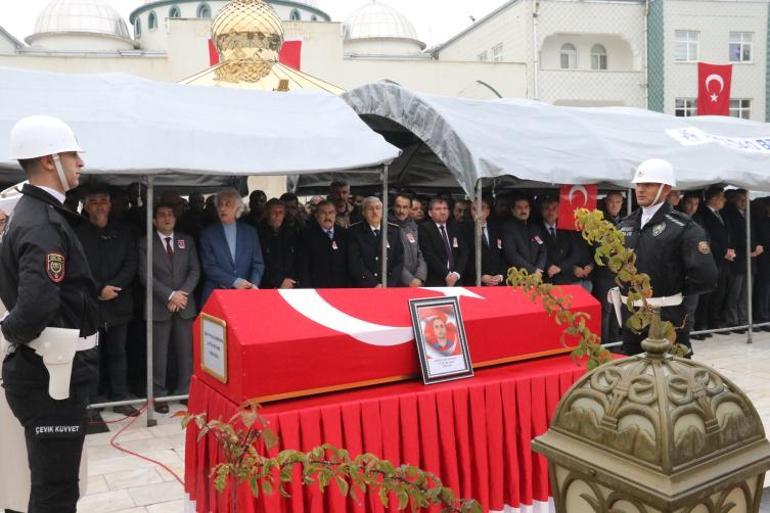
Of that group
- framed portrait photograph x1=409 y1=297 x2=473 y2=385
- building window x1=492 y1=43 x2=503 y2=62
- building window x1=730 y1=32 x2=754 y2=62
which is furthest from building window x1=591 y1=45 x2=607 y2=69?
framed portrait photograph x1=409 y1=297 x2=473 y2=385

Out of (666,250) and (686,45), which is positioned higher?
(686,45)

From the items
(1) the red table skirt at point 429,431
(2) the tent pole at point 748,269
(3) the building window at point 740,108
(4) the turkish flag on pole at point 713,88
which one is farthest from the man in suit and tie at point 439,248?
(3) the building window at point 740,108

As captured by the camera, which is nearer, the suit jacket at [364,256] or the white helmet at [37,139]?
the white helmet at [37,139]

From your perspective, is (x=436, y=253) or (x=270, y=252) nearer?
(x=270, y=252)

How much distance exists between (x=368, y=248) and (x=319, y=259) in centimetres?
47

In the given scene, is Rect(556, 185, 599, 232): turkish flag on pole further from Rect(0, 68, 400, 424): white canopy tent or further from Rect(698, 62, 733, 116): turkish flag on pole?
Rect(698, 62, 733, 116): turkish flag on pole

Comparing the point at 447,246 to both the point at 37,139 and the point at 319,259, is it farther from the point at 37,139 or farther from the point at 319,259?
the point at 37,139

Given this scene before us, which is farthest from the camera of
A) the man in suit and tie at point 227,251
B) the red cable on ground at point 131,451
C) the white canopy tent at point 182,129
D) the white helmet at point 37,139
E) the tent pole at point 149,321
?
the man in suit and tie at point 227,251

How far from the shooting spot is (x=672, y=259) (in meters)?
4.84

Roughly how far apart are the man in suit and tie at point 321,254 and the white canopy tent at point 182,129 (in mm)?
645

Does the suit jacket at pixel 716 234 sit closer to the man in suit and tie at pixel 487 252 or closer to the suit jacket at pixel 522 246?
the suit jacket at pixel 522 246

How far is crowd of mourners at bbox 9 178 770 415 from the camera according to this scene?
18.9ft

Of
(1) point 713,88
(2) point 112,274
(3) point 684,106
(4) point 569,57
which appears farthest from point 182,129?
(4) point 569,57

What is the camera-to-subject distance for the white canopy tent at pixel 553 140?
6461 millimetres
